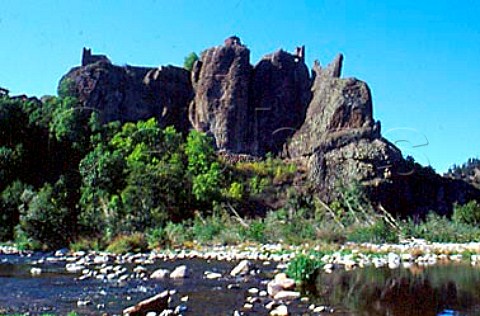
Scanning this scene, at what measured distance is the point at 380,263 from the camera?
15664mm

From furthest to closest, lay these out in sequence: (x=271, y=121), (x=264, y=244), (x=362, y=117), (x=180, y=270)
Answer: (x=271, y=121) → (x=362, y=117) → (x=264, y=244) → (x=180, y=270)

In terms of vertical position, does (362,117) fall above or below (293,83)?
below

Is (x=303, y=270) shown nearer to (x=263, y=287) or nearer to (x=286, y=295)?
(x=263, y=287)

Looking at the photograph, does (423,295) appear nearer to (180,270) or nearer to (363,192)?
(180,270)

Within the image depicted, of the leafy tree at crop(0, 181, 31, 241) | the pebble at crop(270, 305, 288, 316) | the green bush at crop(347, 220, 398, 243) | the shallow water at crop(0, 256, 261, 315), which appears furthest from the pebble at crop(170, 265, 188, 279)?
the leafy tree at crop(0, 181, 31, 241)

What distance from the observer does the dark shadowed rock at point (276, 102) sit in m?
46.3

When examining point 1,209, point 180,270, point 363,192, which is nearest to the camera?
point 180,270

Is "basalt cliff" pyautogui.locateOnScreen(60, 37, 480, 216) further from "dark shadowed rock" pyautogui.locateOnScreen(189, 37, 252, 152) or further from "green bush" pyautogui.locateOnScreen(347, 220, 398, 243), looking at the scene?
"green bush" pyautogui.locateOnScreen(347, 220, 398, 243)

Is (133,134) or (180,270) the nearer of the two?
(180,270)

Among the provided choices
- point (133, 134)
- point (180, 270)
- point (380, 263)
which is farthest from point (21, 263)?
point (133, 134)

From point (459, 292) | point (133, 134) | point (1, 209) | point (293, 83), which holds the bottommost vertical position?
point (459, 292)

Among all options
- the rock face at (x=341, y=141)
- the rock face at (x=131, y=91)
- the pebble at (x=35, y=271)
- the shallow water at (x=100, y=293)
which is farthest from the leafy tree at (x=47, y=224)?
the rock face at (x=131, y=91)

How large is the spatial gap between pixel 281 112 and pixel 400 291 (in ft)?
120

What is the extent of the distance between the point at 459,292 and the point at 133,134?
96.0 feet
